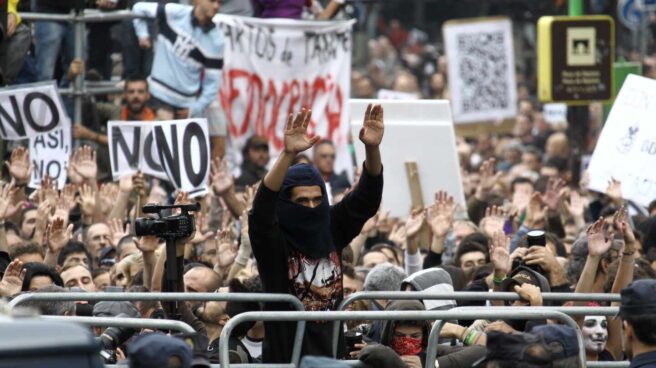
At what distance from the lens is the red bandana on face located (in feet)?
21.3

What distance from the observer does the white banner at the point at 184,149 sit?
1018 centimetres

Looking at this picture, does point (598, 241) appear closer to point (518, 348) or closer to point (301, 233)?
point (301, 233)

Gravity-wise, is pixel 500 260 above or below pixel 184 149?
below

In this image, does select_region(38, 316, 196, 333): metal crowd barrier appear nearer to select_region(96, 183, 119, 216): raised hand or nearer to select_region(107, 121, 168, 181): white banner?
select_region(107, 121, 168, 181): white banner

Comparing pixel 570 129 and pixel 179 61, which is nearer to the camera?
pixel 179 61

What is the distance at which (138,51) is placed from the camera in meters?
12.7

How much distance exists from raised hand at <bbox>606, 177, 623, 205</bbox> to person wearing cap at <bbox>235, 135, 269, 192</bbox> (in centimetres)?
393

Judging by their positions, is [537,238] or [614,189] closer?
[537,238]

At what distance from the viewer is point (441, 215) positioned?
10000 millimetres

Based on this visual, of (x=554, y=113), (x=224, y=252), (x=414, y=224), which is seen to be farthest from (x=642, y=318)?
(x=554, y=113)

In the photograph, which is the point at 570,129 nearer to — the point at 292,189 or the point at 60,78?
the point at 60,78

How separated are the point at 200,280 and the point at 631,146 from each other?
11.1ft

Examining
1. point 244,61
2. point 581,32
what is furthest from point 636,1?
point 244,61

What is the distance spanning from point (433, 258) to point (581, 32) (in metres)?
5.91
